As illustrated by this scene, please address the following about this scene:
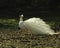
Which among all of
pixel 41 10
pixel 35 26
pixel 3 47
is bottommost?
pixel 3 47

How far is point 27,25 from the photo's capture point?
1126 centimetres

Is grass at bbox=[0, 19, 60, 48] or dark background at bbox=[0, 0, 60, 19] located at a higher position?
dark background at bbox=[0, 0, 60, 19]

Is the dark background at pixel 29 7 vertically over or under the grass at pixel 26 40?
over

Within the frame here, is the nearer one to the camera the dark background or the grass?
the grass

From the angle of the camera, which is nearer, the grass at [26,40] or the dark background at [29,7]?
the grass at [26,40]

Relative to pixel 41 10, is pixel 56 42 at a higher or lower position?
lower

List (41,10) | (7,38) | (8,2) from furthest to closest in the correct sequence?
(8,2)
(41,10)
(7,38)

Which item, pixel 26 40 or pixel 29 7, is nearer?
pixel 26 40

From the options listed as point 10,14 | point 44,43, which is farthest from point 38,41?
point 10,14

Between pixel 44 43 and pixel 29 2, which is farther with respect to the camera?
pixel 29 2

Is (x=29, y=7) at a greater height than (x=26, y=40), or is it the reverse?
(x=29, y=7)

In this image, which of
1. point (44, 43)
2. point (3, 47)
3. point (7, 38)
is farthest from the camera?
point (7, 38)

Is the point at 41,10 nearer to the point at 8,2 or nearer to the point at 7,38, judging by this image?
the point at 8,2

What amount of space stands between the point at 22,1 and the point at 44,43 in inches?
532
